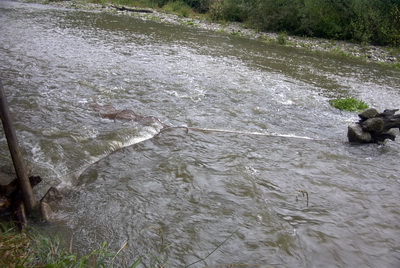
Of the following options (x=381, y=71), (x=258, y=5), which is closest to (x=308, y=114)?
(x=381, y=71)

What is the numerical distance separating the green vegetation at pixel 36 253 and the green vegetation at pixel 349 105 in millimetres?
7905

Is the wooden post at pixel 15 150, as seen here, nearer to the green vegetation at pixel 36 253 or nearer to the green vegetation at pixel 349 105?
the green vegetation at pixel 36 253

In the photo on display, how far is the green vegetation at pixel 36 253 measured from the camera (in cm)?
279

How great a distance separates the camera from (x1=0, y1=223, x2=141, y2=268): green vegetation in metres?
2.79

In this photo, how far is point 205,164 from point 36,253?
2979 mm

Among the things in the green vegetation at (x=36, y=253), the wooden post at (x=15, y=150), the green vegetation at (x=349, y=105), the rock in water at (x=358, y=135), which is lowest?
the green vegetation at (x=349, y=105)

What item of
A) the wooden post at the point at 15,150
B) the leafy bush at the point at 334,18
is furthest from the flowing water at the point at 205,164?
the leafy bush at the point at 334,18

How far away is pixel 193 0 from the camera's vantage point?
126 ft

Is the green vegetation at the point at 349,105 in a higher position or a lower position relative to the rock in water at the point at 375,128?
lower

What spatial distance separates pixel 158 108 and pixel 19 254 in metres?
5.17

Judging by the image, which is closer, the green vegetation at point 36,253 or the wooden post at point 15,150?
the green vegetation at point 36,253

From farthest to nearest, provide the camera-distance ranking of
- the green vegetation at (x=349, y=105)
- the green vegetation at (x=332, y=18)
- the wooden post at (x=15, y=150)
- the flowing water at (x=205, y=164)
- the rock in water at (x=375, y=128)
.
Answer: the green vegetation at (x=332, y=18), the green vegetation at (x=349, y=105), the rock in water at (x=375, y=128), the flowing water at (x=205, y=164), the wooden post at (x=15, y=150)

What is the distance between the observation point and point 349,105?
9312mm

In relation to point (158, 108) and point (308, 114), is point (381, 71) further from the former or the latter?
point (158, 108)
